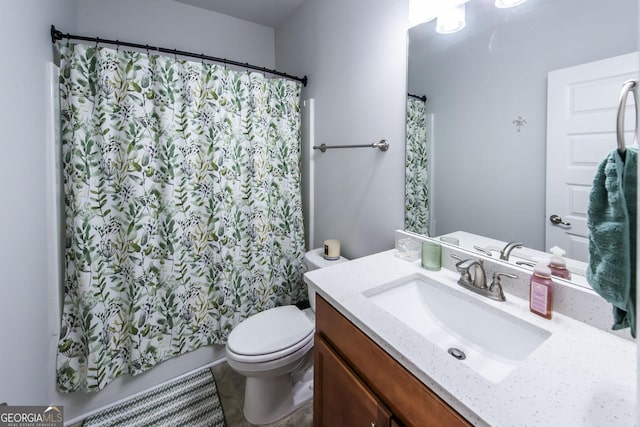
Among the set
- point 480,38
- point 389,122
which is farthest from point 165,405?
point 480,38

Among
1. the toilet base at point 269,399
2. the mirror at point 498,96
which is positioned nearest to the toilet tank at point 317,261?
the toilet base at point 269,399

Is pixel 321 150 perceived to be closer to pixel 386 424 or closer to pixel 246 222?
pixel 246 222

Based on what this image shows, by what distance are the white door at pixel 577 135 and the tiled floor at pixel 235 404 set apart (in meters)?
1.37

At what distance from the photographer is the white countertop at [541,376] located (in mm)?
479

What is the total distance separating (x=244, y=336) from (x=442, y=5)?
1712mm

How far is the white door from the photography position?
0.72 metres

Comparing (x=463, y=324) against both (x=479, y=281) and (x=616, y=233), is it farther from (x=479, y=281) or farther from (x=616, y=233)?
(x=616, y=233)

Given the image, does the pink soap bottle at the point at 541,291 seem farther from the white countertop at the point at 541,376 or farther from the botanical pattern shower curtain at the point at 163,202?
the botanical pattern shower curtain at the point at 163,202

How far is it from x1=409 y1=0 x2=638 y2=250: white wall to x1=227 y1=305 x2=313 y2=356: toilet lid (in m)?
0.85

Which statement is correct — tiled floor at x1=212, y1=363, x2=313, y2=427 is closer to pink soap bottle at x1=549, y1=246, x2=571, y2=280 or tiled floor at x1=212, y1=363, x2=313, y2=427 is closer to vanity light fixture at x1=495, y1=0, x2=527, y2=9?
pink soap bottle at x1=549, y1=246, x2=571, y2=280

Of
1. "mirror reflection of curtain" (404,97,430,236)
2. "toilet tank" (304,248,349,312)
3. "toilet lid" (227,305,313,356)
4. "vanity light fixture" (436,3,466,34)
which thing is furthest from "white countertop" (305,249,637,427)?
"vanity light fixture" (436,3,466,34)

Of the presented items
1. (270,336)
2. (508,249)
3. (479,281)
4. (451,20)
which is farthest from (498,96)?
(270,336)

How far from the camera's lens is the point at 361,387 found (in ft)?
2.56

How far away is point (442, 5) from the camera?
1.11 meters
